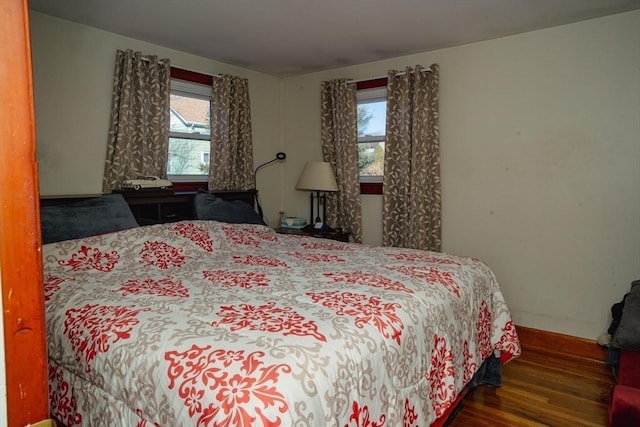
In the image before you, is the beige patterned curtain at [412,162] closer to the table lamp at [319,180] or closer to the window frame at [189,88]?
the table lamp at [319,180]

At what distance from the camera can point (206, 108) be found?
12.3ft

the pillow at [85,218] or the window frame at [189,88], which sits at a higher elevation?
the window frame at [189,88]

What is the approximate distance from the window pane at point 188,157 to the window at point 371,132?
146 cm

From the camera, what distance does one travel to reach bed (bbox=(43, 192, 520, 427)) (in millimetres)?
1055

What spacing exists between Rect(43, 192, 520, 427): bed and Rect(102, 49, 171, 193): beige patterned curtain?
0.84m

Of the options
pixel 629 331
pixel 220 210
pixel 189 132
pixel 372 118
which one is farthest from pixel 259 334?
pixel 372 118

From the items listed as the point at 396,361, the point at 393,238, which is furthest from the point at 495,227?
the point at 396,361

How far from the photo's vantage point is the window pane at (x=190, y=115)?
139 inches

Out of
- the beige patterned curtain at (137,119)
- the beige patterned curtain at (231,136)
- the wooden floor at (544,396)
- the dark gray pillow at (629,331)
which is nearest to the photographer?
the dark gray pillow at (629,331)

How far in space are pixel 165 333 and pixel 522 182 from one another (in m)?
2.83

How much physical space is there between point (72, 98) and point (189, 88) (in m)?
0.99

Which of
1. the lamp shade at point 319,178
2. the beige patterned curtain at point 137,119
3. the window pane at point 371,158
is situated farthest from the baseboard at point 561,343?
the beige patterned curtain at point 137,119

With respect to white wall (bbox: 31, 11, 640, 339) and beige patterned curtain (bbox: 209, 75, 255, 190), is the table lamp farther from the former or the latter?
white wall (bbox: 31, 11, 640, 339)

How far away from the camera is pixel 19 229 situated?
18.3 inches
